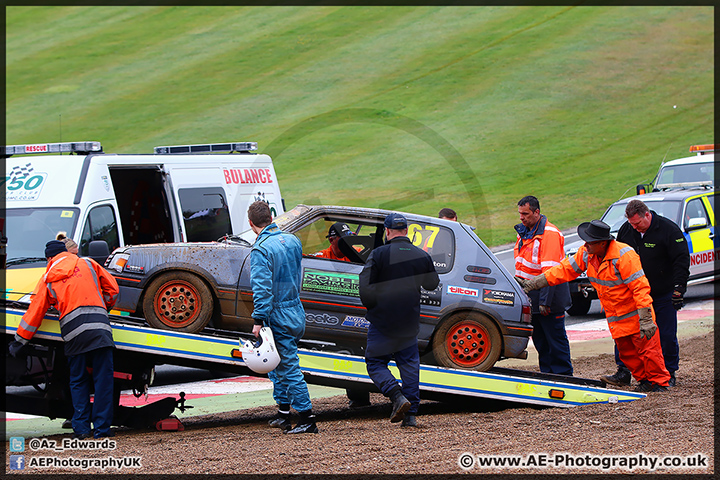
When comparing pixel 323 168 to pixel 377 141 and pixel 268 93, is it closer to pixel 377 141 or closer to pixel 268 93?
pixel 377 141

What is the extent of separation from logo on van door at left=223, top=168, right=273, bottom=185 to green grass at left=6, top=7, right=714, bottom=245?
29.1ft

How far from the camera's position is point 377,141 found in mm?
31453

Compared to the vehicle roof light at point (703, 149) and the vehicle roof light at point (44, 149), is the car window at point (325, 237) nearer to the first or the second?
the vehicle roof light at point (44, 149)

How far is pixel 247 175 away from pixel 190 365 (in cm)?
525

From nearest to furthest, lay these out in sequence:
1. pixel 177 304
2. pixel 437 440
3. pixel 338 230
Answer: pixel 437 440 → pixel 177 304 → pixel 338 230

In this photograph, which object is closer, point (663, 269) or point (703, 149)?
point (663, 269)

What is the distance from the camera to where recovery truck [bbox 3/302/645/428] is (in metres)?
7.65

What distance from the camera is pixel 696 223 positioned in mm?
14836

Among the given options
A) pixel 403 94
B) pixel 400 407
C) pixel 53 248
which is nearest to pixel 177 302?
pixel 53 248

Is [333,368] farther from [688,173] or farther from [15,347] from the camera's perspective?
[688,173]

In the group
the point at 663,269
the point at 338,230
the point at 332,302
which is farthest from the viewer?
the point at 663,269

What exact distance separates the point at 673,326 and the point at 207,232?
652 cm

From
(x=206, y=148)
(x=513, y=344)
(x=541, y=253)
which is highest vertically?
(x=206, y=148)

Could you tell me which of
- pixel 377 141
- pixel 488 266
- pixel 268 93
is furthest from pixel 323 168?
pixel 488 266
